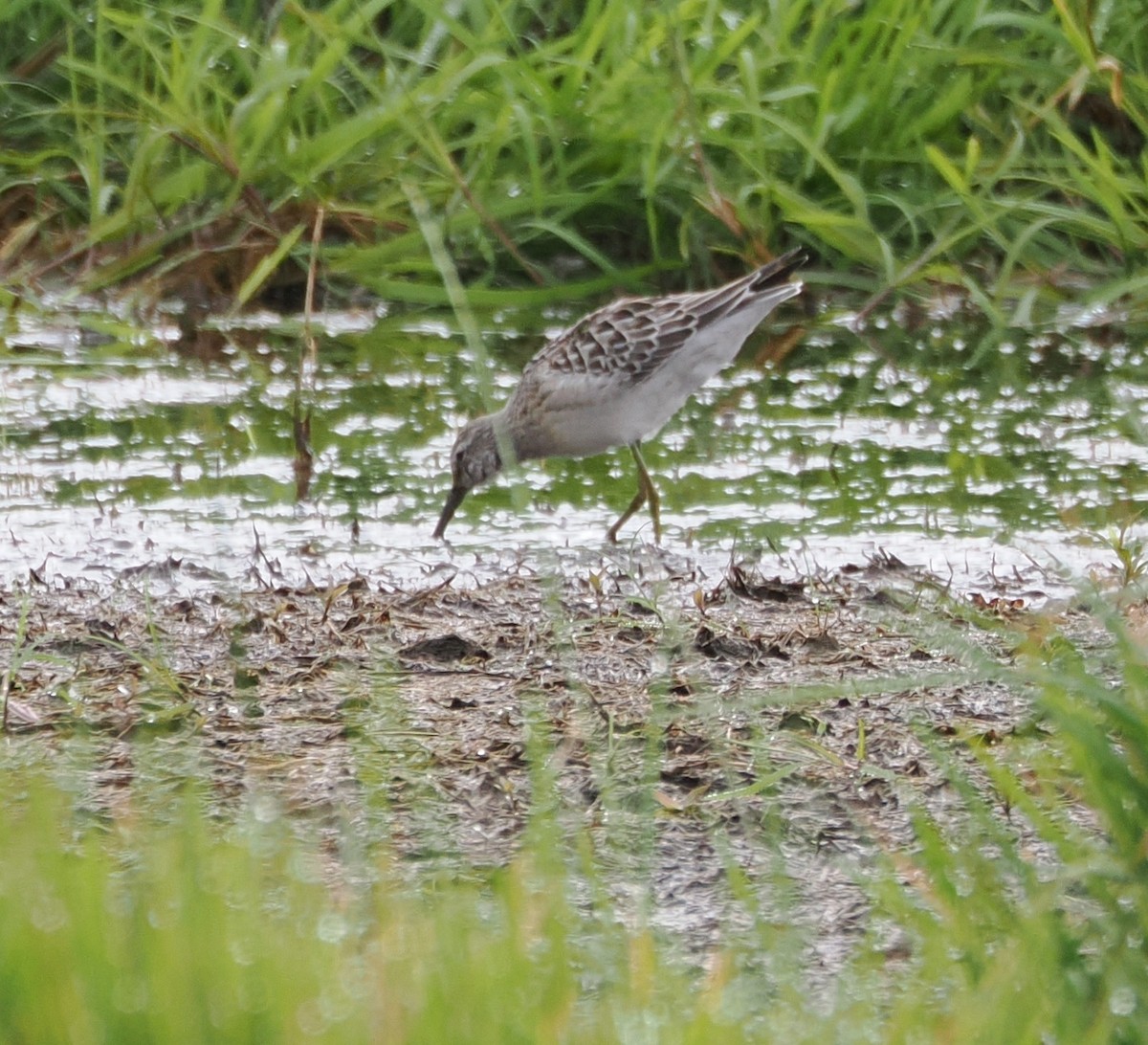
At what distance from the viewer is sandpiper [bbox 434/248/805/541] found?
6.88m

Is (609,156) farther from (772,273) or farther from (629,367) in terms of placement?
(629,367)

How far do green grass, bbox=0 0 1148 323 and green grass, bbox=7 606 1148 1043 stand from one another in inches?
215

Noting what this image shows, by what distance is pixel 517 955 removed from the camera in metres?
2.41

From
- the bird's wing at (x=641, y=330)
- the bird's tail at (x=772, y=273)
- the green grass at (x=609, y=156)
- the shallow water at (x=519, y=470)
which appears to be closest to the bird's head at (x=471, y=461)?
the shallow water at (x=519, y=470)

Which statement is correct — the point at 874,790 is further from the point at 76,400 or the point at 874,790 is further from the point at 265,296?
the point at 265,296

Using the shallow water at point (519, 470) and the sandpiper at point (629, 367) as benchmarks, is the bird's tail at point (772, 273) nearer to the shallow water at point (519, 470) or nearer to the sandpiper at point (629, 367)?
the sandpiper at point (629, 367)

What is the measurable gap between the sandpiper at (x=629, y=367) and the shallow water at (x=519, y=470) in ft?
0.61

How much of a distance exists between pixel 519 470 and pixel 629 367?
68 cm

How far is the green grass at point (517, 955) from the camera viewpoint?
7.50 feet

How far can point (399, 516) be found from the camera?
21.0 feet

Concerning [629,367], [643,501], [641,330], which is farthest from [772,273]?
[643,501]

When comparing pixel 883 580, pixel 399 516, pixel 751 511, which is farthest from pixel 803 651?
pixel 399 516

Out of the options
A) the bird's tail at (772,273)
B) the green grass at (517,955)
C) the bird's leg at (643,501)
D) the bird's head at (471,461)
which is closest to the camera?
the green grass at (517,955)

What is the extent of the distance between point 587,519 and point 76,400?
1992 millimetres
